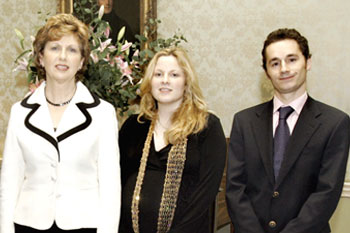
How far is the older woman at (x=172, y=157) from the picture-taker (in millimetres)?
2082

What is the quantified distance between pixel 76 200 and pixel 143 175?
439 mm

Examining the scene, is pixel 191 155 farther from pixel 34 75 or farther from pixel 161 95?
pixel 34 75

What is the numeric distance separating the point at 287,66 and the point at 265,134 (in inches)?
13.8

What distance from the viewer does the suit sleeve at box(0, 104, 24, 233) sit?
1812 mm

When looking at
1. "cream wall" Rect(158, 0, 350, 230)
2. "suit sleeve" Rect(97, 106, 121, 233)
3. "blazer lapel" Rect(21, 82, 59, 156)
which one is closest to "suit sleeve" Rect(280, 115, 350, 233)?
"suit sleeve" Rect(97, 106, 121, 233)

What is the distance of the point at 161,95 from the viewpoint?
2.20 m

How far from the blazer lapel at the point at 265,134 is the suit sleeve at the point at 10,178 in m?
1.12

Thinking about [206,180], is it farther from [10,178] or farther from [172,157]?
[10,178]

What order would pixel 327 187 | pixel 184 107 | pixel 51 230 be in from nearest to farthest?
1. pixel 51 230
2. pixel 327 187
3. pixel 184 107

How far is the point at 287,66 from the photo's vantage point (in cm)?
207

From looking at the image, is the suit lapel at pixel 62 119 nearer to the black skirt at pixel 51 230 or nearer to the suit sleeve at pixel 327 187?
the black skirt at pixel 51 230

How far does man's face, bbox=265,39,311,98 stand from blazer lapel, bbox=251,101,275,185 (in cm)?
15

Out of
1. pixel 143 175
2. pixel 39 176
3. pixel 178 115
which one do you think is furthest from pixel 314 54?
pixel 39 176

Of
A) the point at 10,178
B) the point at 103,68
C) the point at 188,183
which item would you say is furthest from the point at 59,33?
the point at 188,183
